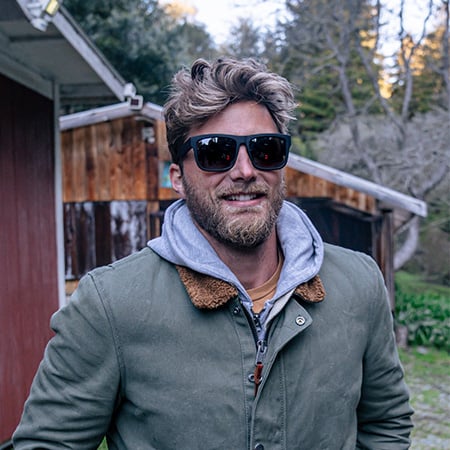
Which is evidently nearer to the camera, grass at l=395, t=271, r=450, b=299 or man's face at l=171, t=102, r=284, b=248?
man's face at l=171, t=102, r=284, b=248

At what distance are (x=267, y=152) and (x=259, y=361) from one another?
2.03 ft

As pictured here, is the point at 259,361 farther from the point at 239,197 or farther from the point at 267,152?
the point at 267,152

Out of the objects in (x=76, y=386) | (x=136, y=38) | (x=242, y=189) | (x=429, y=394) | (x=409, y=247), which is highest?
(x=136, y=38)

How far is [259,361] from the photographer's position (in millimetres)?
1522

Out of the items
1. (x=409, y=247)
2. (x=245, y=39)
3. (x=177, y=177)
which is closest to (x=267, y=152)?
(x=177, y=177)

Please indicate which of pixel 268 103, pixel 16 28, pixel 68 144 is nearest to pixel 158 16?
pixel 68 144

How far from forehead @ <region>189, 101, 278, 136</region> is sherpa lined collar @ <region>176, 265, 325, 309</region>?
1.41 feet

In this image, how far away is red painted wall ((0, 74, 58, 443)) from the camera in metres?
4.30

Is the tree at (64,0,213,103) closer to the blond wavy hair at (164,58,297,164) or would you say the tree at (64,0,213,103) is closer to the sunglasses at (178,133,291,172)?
the blond wavy hair at (164,58,297,164)

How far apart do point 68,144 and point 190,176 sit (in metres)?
8.23

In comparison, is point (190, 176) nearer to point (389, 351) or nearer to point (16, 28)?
point (389, 351)

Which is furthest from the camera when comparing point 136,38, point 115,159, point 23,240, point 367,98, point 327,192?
point 367,98

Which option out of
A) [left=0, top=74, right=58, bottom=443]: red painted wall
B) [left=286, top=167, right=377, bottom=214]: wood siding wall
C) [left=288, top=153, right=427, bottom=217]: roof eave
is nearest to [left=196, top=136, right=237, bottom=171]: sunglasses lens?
[left=0, top=74, right=58, bottom=443]: red painted wall

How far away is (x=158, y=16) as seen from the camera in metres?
14.5
